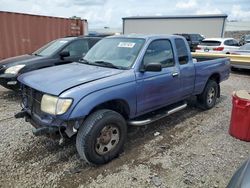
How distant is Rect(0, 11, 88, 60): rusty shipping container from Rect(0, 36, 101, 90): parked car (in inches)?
147

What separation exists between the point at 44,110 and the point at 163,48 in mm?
2472

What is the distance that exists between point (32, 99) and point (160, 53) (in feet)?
7.66

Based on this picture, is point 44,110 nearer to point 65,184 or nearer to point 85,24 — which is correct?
point 65,184

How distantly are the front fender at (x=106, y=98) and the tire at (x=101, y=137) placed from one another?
19 centimetres

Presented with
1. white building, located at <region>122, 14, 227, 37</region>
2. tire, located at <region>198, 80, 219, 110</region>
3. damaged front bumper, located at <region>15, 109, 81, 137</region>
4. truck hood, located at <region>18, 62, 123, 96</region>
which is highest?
white building, located at <region>122, 14, 227, 37</region>

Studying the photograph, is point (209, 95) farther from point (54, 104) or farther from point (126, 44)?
point (54, 104)

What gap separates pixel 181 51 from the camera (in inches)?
194

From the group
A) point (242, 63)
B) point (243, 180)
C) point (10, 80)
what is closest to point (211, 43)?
point (242, 63)

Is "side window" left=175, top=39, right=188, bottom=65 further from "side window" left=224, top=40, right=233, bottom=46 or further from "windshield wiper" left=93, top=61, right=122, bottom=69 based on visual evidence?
"side window" left=224, top=40, right=233, bottom=46

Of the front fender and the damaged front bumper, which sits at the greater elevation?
the front fender

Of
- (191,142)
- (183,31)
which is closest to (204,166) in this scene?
(191,142)

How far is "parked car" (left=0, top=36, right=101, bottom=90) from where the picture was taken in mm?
6176

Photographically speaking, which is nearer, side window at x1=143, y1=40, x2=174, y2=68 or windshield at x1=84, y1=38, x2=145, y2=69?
windshield at x1=84, y1=38, x2=145, y2=69

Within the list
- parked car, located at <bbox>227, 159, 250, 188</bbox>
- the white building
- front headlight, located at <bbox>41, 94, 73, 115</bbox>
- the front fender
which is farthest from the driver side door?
the white building
